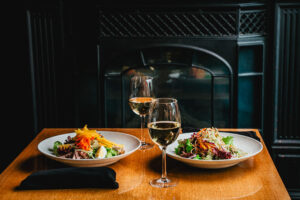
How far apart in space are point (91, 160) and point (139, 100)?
13.6 inches

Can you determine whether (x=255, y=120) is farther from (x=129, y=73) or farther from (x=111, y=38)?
(x=111, y=38)

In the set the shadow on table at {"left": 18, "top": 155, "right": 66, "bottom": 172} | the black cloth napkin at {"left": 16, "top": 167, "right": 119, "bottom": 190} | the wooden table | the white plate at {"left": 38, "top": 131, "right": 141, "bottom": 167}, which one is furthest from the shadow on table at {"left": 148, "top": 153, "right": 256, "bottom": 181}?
the shadow on table at {"left": 18, "top": 155, "right": 66, "bottom": 172}

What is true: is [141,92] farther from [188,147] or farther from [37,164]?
[37,164]

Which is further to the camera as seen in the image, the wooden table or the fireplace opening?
the fireplace opening

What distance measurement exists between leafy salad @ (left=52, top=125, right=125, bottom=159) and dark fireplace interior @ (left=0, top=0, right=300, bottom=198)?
1.50m

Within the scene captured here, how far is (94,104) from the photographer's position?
2756mm

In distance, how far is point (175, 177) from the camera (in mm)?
1073

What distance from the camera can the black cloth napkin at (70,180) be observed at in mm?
989

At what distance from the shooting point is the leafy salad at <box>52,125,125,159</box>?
1125 mm

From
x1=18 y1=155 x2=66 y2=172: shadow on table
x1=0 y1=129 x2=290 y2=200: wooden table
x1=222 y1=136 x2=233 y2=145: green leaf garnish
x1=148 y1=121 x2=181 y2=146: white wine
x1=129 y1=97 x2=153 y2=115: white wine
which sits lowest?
x1=0 y1=129 x2=290 y2=200: wooden table

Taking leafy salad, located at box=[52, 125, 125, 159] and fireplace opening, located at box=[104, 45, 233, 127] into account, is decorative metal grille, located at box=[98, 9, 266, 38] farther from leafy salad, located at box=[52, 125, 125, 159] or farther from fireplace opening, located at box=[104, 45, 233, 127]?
leafy salad, located at box=[52, 125, 125, 159]

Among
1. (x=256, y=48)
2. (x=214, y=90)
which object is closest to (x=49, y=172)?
(x=214, y=90)

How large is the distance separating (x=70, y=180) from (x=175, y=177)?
1.07 ft

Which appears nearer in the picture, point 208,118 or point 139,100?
point 139,100
